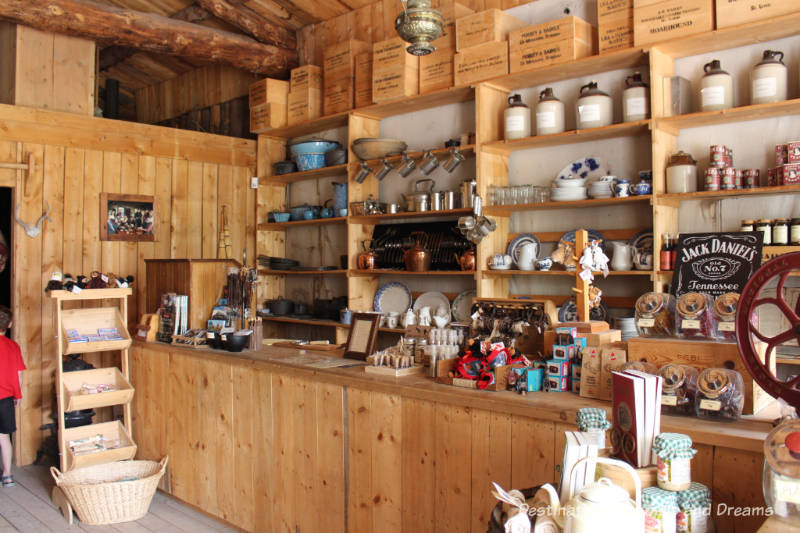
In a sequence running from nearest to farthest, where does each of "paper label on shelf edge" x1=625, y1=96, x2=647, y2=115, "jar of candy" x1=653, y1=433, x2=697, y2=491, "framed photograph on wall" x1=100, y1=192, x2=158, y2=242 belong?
1. "jar of candy" x1=653, y1=433, x2=697, y2=491
2. "paper label on shelf edge" x1=625, y1=96, x2=647, y2=115
3. "framed photograph on wall" x1=100, y1=192, x2=158, y2=242

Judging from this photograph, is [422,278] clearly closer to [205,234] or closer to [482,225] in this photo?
[482,225]

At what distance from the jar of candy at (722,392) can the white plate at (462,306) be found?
3.00 metres

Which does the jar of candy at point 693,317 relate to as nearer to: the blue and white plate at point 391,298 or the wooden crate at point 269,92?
the blue and white plate at point 391,298

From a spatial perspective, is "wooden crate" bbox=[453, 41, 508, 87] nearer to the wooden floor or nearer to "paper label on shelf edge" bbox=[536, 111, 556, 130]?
"paper label on shelf edge" bbox=[536, 111, 556, 130]

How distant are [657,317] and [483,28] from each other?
2810 mm

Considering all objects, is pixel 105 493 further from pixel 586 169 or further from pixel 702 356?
pixel 586 169

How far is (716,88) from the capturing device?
3699 millimetres

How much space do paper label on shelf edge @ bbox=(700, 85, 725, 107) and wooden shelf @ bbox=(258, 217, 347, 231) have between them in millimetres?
2844

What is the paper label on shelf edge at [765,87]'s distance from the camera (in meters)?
3.52

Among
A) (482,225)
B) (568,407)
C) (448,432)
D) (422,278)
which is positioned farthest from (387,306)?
(568,407)

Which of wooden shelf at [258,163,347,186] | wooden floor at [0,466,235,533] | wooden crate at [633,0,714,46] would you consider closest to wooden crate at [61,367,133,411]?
wooden floor at [0,466,235,533]

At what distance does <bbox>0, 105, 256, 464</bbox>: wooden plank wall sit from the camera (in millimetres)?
4977

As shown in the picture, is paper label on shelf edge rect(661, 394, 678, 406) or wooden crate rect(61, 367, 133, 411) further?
wooden crate rect(61, 367, 133, 411)

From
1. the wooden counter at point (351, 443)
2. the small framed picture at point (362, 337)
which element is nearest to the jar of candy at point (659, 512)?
the wooden counter at point (351, 443)
